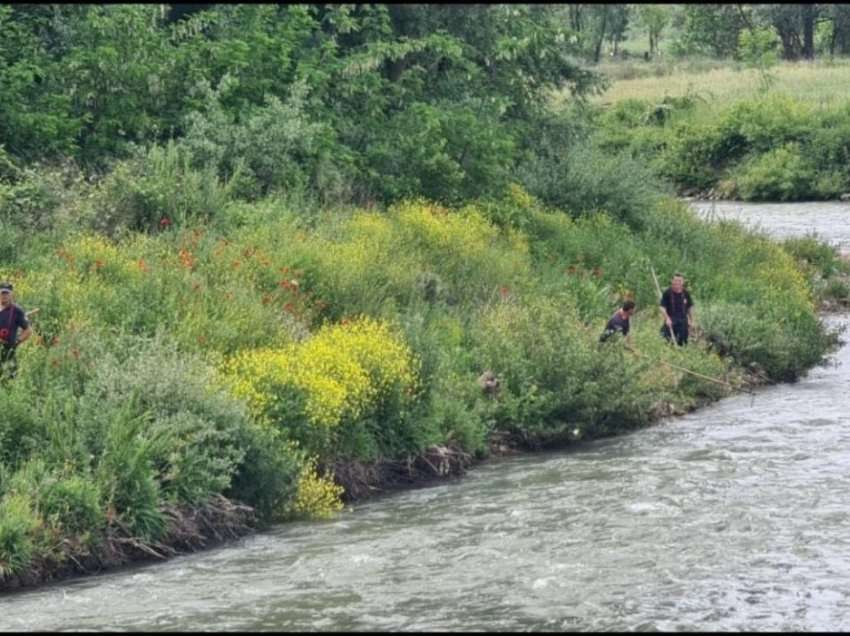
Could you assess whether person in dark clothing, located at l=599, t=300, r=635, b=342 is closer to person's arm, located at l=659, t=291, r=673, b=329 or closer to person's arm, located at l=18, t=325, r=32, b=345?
person's arm, located at l=659, t=291, r=673, b=329

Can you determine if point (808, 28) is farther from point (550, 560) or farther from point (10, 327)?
point (550, 560)

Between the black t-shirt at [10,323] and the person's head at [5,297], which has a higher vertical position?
the person's head at [5,297]

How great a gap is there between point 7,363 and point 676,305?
11.0 metres

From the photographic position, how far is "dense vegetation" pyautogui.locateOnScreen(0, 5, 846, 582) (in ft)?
55.1

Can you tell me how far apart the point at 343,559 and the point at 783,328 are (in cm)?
1330

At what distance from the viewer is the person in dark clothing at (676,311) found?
24.8m

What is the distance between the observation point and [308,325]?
20875 mm

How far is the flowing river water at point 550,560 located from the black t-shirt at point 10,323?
3333mm

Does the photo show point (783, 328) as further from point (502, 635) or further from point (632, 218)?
point (502, 635)

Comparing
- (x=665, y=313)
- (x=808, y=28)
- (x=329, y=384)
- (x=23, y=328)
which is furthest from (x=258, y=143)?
(x=808, y=28)

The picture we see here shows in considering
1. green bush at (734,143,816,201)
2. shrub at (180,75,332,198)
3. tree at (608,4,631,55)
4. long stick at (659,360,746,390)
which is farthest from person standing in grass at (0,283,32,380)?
tree at (608,4,631,55)

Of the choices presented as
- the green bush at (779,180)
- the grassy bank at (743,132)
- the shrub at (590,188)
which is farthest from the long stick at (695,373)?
the green bush at (779,180)

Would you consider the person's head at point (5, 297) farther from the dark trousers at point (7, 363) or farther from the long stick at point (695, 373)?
the long stick at point (695, 373)

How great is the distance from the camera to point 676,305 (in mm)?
24984
